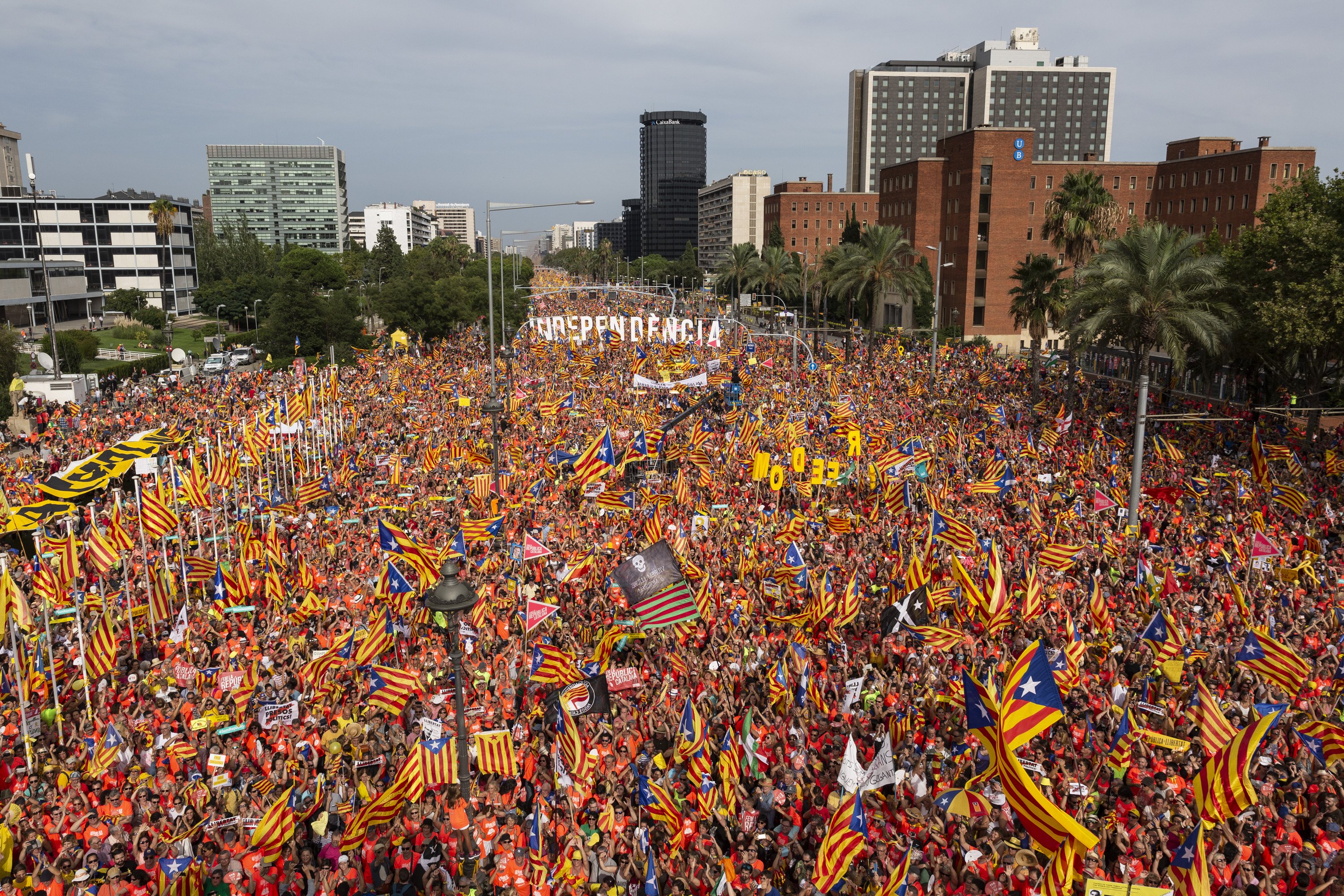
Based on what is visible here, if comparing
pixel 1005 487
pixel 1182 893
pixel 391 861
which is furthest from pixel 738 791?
pixel 1005 487

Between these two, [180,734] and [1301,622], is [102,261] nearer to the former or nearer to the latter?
[180,734]

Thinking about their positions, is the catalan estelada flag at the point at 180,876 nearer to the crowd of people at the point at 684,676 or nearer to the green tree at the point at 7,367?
the crowd of people at the point at 684,676

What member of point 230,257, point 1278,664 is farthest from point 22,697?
point 230,257

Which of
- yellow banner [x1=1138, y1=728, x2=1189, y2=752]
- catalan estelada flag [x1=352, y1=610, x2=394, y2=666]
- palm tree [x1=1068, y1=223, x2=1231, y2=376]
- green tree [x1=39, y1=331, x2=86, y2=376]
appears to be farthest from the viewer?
green tree [x1=39, y1=331, x2=86, y2=376]

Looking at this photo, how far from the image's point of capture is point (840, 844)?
9625 mm

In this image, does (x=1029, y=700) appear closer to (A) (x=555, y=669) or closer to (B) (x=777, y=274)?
(A) (x=555, y=669)

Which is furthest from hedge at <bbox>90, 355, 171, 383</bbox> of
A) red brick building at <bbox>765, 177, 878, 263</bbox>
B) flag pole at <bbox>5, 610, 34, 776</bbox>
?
red brick building at <bbox>765, 177, 878, 263</bbox>

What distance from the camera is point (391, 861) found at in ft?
34.1

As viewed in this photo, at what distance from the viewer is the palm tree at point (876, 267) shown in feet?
191

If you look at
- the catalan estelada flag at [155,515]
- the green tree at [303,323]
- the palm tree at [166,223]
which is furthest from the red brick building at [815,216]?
the catalan estelada flag at [155,515]

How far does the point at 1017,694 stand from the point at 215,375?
176 feet

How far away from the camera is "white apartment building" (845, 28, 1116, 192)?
15588 cm

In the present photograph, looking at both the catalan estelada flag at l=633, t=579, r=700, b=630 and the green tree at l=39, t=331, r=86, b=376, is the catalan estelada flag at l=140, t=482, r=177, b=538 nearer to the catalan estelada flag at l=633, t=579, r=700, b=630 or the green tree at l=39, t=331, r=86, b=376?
the catalan estelada flag at l=633, t=579, r=700, b=630

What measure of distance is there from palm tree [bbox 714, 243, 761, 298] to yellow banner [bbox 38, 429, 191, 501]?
84870mm
